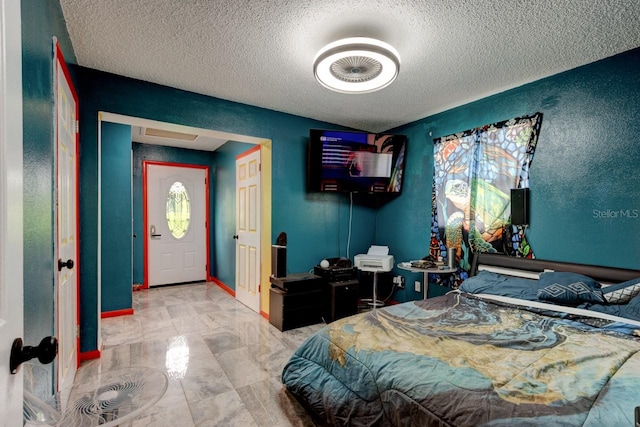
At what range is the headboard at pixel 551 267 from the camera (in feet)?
7.59

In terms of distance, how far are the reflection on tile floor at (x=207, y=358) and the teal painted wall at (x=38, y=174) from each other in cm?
88

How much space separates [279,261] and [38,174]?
2.46 meters

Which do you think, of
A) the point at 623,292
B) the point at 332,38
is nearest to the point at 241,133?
the point at 332,38

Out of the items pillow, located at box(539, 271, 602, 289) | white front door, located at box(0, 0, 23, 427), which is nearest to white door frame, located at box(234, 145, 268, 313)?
pillow, located at box(539, 271, 602, 289)

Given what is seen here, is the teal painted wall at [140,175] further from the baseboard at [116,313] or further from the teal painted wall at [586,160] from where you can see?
the teal painted wall at [586,160]

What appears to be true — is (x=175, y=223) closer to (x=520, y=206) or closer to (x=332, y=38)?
(x=332, y=38)

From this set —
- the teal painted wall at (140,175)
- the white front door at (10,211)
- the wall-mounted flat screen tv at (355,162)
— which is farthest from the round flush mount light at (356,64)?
the teal painted wall at (140,175)

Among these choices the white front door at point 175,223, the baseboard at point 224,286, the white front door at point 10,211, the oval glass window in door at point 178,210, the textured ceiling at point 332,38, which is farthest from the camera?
the oval glass window in door at point 178,210

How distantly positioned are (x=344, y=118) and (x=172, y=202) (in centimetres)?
346

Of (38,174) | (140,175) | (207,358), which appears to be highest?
(140,175)

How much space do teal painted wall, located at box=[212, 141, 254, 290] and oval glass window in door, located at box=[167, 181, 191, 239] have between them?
0.49 metres

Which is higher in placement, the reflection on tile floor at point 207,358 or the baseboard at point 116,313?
the baseboard at point 116,313

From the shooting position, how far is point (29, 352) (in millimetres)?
656

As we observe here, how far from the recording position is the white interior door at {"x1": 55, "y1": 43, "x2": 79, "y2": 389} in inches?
70.2
